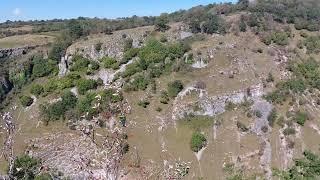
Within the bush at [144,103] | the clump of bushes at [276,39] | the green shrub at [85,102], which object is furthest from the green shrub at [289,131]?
the green shrub at [85,102]

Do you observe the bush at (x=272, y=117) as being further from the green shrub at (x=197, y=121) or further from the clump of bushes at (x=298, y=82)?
the green shrub at (x=197, y=121)

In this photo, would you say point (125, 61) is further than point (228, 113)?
Yes

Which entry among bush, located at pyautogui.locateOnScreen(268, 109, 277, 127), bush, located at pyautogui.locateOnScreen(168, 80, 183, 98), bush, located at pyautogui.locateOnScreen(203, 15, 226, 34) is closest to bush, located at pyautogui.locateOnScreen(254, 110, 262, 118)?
bush, located at pyautogui.locateOnScreen(268, 109, 277, 127)

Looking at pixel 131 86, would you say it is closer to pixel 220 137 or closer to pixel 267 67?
pixel 220 137

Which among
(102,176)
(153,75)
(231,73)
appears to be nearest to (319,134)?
(231,73)

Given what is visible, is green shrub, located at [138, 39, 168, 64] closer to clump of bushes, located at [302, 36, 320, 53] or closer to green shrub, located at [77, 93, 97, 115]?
green shrub, located at [77, 93, 97, 115]

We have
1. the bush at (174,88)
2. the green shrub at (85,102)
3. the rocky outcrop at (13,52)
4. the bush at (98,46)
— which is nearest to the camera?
the green shrub at (85,102)
